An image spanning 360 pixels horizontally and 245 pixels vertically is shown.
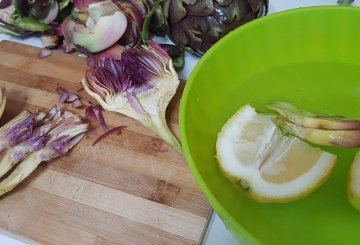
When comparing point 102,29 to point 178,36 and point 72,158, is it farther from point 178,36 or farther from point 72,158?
point 72,158

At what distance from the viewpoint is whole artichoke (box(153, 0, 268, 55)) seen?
2.37ft

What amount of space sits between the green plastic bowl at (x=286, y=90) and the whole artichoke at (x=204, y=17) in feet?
0.44

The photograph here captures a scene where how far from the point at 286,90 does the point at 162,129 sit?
19 centimetres

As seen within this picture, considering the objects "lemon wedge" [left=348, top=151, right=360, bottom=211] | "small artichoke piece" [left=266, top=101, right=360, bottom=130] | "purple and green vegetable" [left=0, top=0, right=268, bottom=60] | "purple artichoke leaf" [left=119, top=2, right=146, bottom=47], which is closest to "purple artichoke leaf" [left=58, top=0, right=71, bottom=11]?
"purple and green vegetable" [left=0, top=0, right=268, bottom=60]

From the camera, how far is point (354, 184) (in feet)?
1.60

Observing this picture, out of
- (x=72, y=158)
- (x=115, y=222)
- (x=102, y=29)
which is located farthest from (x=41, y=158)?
(x=102, y=29)

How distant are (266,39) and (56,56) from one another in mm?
402

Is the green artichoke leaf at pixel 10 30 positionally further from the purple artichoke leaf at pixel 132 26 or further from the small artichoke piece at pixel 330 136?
the small artichoke piece at pixel 330 136

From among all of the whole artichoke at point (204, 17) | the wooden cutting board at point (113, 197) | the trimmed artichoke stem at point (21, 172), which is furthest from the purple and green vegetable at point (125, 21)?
the trimmed artichoke stem at point (21, 172)

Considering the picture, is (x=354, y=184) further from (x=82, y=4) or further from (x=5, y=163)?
(x=82, y=4)

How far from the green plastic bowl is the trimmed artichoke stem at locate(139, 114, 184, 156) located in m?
0.10

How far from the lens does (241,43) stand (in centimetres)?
60

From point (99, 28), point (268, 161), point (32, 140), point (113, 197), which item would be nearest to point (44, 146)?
point (32, 140)

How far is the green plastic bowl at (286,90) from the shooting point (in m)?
0.49
